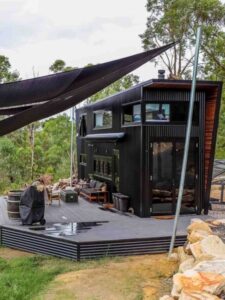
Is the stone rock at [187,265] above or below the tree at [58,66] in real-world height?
below

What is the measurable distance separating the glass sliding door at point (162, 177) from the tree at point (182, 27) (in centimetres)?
765

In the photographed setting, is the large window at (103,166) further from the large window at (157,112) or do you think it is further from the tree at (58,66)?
the tree at (58,66)

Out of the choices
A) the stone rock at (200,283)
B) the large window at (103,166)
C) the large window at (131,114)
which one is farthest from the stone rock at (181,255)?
the large window at (103,166)

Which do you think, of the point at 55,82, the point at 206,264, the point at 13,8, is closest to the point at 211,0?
the point at 13,8

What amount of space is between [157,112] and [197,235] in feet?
12.6

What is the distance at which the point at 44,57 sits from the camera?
98.1 ft

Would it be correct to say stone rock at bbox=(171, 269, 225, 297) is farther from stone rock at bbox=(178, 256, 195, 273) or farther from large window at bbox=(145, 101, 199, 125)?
large window at bbox=(145, 101, 199, 125)

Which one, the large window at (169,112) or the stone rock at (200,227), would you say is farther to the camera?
the large window at (169,112)

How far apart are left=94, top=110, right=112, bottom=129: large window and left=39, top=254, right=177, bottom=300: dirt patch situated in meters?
6.17

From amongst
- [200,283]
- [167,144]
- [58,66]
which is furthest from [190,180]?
[58,66]

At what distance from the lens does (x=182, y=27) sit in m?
22.4

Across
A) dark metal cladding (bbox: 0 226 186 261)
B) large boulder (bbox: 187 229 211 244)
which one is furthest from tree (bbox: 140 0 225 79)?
large boulder (bbox: 187 229 211 244)

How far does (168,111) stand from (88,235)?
3737mm

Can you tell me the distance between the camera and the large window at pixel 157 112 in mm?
9837
